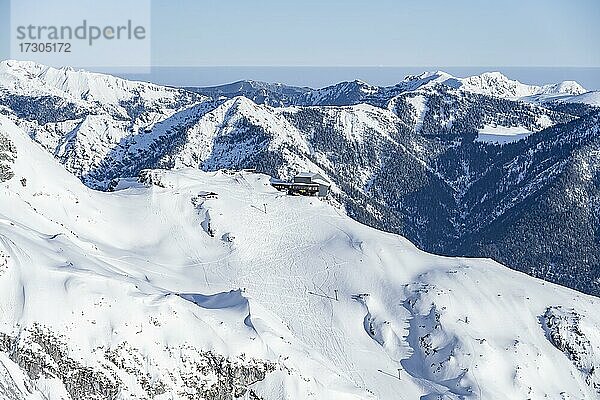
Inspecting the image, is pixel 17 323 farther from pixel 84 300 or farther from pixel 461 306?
pixel 461 306

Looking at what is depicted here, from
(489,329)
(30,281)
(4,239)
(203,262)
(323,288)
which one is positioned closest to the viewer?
(30,281)

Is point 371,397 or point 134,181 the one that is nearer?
point 371,397

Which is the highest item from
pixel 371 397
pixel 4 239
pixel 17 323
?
pixel 4 239

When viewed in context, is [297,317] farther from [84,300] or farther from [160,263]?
[84,300]

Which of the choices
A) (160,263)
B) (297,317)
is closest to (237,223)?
(160,263)

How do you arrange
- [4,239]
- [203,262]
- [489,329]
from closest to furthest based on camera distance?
[4,239] → [489,329] → [203,262]

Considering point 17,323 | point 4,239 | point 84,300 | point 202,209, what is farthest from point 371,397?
point 202,209

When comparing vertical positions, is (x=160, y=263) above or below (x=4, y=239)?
below
